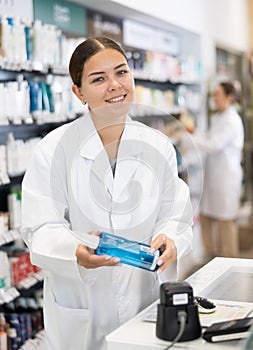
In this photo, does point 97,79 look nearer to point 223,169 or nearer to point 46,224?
point 46,224

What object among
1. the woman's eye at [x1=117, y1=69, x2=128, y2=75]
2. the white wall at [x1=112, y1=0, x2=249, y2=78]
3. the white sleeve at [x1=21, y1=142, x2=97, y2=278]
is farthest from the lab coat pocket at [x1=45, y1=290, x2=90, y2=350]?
the white wall at [x1=112, y1=0, x2=249, y2=78]

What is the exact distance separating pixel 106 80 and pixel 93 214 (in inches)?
17.8

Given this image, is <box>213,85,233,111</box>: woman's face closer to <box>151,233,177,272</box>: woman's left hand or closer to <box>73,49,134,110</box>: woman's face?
<box>73,49,134,110</box>: woman's face

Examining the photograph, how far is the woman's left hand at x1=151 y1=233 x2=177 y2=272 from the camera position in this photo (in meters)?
2.03

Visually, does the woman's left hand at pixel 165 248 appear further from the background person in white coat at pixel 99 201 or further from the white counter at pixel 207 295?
the white counter at pixel 207 295

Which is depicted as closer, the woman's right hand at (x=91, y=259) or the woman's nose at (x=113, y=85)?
the woman's right hand at (x=91, y=259)

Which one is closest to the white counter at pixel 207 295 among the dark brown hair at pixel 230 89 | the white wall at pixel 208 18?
the white wall at pixel 208 18

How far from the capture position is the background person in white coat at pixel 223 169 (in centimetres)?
674

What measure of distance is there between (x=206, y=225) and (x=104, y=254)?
5.24 metres

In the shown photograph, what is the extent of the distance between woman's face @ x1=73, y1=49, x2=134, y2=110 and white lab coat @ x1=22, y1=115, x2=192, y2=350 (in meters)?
0.09

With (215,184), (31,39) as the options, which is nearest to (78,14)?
(31,39)

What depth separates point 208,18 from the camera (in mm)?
7605

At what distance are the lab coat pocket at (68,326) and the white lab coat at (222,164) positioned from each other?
4.60 meters

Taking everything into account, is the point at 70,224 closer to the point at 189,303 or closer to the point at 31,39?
the point at 189,303
